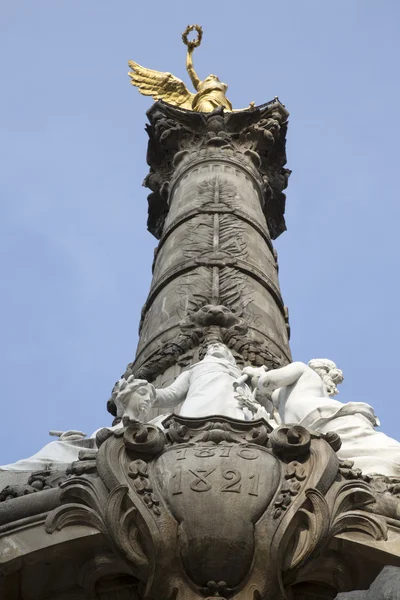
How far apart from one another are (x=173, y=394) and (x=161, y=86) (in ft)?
40.3

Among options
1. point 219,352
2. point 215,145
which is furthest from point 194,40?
point 219,352

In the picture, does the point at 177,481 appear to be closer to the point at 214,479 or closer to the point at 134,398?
the point at 214,479

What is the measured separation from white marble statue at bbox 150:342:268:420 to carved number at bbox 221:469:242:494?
1.05m

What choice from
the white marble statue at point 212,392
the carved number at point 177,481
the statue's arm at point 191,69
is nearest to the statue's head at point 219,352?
the white marble statue at point 212,392

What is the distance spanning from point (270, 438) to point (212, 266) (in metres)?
6.31

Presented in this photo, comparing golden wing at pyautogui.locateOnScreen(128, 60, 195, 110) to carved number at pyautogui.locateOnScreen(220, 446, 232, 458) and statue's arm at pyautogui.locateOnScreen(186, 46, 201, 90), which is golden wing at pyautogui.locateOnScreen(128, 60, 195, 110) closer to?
statue's arm at pyautogui.locateOnScreen(186, 46, 201, 90)

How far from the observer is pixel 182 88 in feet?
64.0

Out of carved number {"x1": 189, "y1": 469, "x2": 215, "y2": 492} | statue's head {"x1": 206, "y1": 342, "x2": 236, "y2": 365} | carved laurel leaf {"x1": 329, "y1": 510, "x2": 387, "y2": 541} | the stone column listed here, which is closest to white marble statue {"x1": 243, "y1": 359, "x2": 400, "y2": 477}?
statue's head {"x1": 206, "y1": 342, "x2": 236, "y2": 365}

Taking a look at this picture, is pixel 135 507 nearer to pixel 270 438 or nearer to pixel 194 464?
pixel 194 464

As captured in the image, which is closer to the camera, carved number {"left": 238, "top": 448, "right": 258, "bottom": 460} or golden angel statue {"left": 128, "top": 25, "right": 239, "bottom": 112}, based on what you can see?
carved number {"left": 238, "top": 448, "right": 258, "bottom": 460}

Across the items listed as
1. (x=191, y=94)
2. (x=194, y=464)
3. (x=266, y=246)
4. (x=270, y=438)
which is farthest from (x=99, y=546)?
(x=191, y=94)

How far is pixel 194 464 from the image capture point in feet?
20.6

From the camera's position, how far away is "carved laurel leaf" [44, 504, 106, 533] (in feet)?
20.3

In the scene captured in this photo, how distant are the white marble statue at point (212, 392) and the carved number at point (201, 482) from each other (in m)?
1.06
